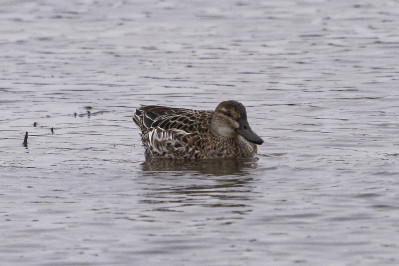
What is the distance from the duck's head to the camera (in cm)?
1304

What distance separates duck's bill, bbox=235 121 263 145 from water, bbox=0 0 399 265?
0.25 m

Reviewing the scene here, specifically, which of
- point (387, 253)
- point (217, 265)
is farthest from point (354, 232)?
point (217, 265)

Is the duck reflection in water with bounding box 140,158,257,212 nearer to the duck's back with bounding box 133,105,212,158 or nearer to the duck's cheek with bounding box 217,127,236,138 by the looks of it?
the duck's back with bounding box 133,105,212,158

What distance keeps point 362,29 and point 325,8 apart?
290 centimetres

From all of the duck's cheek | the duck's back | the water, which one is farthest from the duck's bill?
the duck's back

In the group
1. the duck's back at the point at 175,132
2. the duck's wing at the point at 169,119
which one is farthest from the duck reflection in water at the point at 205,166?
the duck's wing at the point at 169,119

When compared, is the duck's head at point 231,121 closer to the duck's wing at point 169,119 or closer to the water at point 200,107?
the duck's wing at point 169,119

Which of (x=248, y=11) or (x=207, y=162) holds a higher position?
(x=248, y=11)

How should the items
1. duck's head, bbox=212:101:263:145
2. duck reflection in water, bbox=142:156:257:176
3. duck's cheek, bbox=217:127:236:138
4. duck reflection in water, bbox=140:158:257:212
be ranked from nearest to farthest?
duck reflection in water, bbox=140:158:257:212 → duck reflection in water, bbox=142:156:257:176 → duck's head, bbox=212:101:263:145 → duck's cheek, bbox=217:127:236:138

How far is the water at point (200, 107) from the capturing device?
8656mm

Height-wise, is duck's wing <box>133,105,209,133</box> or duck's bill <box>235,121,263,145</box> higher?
duck's wing <box>133,105,209,133</box>

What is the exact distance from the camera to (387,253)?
8.19 metres

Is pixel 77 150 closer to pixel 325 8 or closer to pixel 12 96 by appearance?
pixel 12 96

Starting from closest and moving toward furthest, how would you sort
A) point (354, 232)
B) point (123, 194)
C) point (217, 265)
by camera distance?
point (217, 265)
point (354, 232)
point (123, 194)
